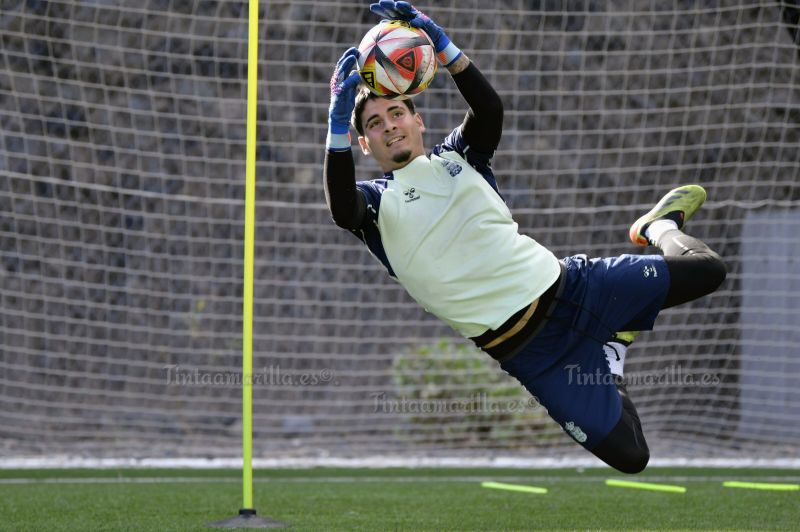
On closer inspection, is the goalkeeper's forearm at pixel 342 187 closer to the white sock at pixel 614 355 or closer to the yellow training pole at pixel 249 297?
the white sock at pixel 614 355

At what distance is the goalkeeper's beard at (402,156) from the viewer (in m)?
3.71

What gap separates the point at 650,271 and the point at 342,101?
121cm

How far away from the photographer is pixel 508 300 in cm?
364

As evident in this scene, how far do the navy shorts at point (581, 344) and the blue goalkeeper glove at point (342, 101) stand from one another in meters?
0.97

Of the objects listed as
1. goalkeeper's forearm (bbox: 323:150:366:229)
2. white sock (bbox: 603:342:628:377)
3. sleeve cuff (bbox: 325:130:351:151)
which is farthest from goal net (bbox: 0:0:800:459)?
sleeve cuff (bbox: 325:130:351:151)

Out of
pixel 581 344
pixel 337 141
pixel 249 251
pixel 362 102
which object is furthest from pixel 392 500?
pixel 337 141

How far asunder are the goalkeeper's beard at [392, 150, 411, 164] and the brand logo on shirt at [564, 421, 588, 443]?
1.08 m

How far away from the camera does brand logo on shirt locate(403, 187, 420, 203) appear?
3.67 metres

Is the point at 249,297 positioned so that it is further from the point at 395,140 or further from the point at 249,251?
the point at 395,140

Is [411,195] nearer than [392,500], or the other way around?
[411,195]

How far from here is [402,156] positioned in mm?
3719
